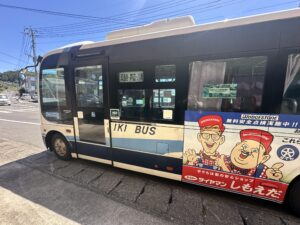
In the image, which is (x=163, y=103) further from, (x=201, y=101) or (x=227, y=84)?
(x=227, y=84)

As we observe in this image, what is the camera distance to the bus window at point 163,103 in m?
2.69

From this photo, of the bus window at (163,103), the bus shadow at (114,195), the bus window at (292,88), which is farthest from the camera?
the bus window at (163,103)

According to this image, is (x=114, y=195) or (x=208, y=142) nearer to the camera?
(x=208, y=142)

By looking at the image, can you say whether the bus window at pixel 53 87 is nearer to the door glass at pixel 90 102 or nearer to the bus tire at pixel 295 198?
the door glass at pixel 90 102

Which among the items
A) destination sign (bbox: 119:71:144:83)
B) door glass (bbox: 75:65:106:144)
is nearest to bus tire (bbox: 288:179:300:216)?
destination sign (bbox: 119:71:144:83)

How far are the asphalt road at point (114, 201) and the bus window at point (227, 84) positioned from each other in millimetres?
1562

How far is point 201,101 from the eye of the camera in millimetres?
2518

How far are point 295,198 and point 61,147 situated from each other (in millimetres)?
4831

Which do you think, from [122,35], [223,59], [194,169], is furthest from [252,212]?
[122,35]

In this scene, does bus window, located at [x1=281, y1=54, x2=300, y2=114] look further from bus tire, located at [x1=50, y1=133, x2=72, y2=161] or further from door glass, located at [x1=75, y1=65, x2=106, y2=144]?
bus tire, located at [x1=50, y1=133, x2=72, y2=161]

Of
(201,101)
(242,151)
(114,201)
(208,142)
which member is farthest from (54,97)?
(242,151)

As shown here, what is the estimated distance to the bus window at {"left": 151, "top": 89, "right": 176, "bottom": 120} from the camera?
269cm

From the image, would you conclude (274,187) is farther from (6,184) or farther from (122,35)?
(6,184)

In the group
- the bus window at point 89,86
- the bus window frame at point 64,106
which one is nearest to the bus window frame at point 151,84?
the bus window at point 89,86
